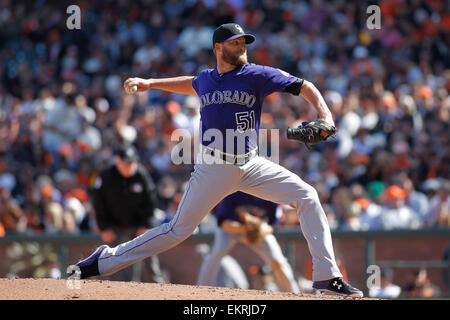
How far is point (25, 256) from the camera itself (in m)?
9.19

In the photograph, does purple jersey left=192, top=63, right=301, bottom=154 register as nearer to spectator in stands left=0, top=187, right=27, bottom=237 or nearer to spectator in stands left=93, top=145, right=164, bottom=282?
spectator in stands left=93, top=145, right=164, bottom=282

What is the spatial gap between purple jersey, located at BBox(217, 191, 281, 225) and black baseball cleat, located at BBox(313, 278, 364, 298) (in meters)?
2.67

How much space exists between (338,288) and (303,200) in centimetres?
62

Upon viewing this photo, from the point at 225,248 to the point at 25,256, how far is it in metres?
2.81

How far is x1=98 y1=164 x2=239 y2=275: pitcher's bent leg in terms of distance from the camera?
16.8 ft

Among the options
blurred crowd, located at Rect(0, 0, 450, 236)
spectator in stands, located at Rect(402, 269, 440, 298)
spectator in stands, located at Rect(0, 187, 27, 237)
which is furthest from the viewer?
blurred crowd, located at Rect(0, 0, 450, 236)

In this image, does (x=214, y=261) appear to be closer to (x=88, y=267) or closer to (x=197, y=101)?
(x=88, y=267)

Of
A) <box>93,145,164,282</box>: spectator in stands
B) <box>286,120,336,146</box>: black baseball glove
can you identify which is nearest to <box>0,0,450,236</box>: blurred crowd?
<box>93,145,164,282</box>: spectator in stands

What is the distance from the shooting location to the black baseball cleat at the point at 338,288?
500 cm

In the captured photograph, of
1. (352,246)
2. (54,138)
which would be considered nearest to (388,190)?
(352,246)

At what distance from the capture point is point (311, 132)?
4801 millimetres

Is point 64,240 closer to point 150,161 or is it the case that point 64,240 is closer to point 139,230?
point 139,230

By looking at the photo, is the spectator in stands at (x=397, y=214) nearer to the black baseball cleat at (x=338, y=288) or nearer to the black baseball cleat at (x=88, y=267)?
the black baseball cleat at (x=338, y=288)

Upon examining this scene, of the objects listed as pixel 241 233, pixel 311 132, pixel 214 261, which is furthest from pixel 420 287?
pixel 311 132
